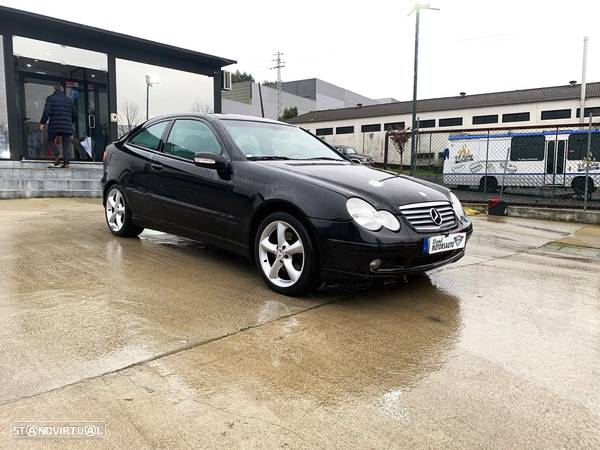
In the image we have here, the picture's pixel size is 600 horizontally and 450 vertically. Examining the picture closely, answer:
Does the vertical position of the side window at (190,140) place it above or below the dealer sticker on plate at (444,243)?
above

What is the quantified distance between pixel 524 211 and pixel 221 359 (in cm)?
1004

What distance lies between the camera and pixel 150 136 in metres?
Answer: 5.36

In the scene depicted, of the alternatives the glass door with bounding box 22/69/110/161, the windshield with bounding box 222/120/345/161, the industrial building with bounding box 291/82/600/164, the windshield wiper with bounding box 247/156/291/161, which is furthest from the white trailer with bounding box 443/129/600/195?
the industrial building with bounding box 291/82/600/164

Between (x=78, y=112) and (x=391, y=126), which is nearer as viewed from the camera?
(x=78, y=112)

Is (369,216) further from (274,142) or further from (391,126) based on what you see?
(391,126)

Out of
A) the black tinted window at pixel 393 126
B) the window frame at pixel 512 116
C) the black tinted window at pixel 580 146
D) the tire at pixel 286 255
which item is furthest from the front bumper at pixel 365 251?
the black tinted window at pixel 393 126

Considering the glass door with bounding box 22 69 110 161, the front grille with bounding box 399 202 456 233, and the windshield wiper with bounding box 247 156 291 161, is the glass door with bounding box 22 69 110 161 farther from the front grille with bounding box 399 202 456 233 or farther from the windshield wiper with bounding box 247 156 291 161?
the front grille with bounding box 399 202 456 233

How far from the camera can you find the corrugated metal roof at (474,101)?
3584 centimetres

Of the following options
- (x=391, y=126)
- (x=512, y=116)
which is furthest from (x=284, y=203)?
(x=391, y=126)

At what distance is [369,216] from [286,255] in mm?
719

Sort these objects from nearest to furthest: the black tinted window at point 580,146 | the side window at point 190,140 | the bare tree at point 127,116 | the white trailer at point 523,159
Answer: the side window at point 190,140 < the bare tree at point 127,116 < the white trailer at point 523,159 < the black tinted window at point 580,146

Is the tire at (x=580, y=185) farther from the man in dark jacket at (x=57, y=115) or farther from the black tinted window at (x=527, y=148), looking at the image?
the man in dark jacket at (x=57, y=115)

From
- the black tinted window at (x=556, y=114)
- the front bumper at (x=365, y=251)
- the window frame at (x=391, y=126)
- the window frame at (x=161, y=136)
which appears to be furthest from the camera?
the window frame at (x=391, y=126)

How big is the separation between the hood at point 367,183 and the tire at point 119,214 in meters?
2.22
